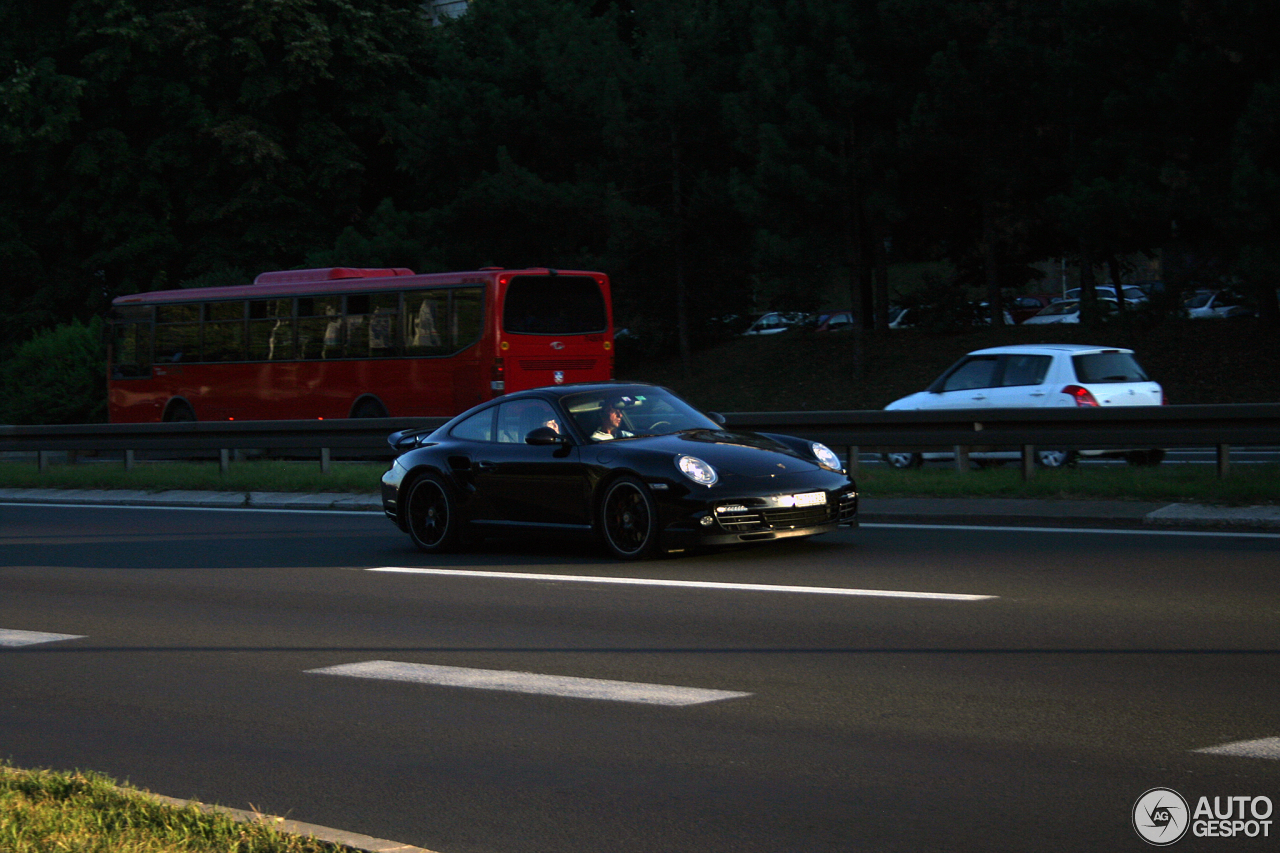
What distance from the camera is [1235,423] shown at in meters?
14.0

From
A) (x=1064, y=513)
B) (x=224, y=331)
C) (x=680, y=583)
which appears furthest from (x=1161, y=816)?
(x=224, y=331)

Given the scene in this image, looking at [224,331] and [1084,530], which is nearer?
[1084,530]

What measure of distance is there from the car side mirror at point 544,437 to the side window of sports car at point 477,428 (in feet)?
2.70

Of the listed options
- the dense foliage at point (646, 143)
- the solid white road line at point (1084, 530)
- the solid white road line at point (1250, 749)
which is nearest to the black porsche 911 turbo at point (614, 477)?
the solid white road line at point (1084, 530)

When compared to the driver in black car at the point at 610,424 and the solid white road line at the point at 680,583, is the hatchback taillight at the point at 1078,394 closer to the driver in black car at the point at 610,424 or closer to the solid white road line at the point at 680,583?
the driver in black car at the point at 610,424

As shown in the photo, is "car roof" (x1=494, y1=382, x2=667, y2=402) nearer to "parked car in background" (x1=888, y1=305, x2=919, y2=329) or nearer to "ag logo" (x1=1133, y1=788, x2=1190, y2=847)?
"ag logo" (x1=1133, y1=788, x2=1190, y2=847)

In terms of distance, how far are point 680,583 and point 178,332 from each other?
21120 millimetres

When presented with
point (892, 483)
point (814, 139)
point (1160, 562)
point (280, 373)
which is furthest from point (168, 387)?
point (1160, 562)

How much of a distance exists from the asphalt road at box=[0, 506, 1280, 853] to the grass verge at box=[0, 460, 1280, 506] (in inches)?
66.0

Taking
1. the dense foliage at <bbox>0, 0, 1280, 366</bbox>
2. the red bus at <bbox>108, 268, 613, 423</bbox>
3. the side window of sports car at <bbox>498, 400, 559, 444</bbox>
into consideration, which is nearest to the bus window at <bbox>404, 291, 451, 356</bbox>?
the red bus at <bbox>108, 268, 613, 423</bbox>

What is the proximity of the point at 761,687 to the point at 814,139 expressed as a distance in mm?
29490

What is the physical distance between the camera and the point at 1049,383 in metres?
18.5

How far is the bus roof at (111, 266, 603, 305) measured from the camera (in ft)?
84.2

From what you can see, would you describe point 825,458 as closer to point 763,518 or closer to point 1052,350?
point 763,518
